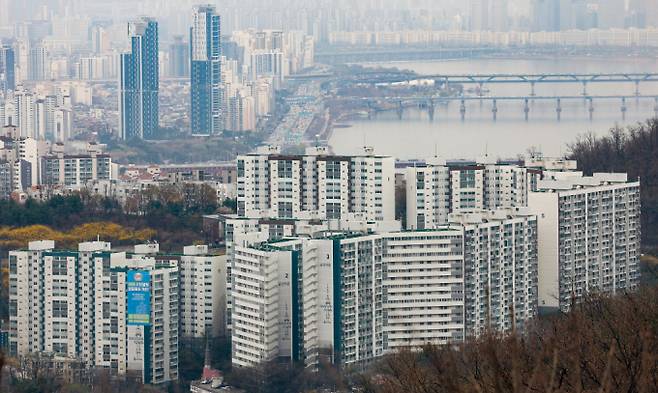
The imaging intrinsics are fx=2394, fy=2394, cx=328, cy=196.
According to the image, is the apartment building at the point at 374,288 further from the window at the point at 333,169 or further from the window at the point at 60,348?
the window at the point at 333,169

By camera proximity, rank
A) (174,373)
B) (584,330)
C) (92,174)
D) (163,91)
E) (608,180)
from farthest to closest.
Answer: (163,91) < (92,174) < (608,180) < (174,373) < (584,330)

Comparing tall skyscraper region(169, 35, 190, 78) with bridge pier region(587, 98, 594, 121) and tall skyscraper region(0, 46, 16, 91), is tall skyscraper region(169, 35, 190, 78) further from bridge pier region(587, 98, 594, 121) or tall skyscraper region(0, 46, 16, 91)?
bridge pier region(587, 98, 594, 121)

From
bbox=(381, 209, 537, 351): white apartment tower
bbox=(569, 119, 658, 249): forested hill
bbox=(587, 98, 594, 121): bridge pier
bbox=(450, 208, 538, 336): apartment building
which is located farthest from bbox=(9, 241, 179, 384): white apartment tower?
bbox=(587, 98, 594, 121): bridge pier

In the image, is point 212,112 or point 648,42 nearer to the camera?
point 212,112

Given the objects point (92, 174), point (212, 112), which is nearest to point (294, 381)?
point (92, 174)

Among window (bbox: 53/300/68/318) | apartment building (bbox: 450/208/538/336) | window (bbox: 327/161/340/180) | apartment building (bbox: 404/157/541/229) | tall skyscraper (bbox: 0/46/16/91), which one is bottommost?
window (bbox: 53/300/68/318)

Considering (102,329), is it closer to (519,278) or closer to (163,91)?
(519,278)

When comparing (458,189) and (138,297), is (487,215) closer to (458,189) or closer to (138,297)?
(458,189)
